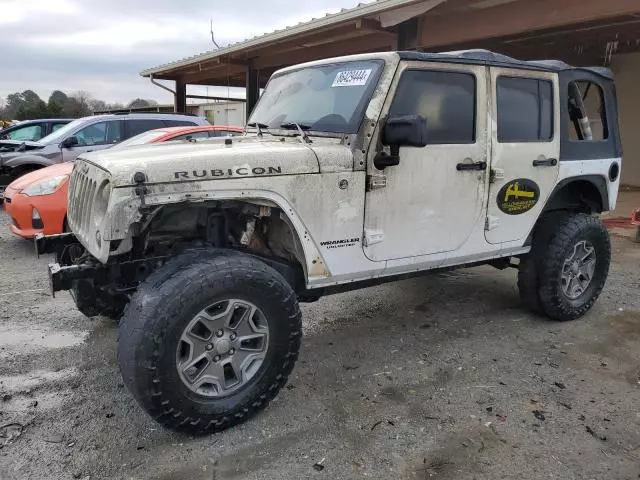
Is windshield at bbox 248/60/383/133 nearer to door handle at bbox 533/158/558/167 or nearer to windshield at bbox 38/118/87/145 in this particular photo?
door handle at bbox 533/158/558/167

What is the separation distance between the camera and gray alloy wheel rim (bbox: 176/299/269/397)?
284 centimetres

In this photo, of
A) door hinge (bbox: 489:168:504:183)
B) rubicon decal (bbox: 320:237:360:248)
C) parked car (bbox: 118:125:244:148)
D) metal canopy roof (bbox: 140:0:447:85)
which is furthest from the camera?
metal canopy roof (bbox: 140:0:447:85)

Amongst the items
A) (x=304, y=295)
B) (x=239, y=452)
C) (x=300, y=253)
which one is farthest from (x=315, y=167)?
(x=239, y=452)

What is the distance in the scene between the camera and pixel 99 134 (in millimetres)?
9742

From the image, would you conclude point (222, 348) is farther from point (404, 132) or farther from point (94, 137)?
point (94, 137)

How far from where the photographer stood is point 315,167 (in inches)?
122

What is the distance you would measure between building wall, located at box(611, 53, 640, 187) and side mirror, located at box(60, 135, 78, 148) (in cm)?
1251

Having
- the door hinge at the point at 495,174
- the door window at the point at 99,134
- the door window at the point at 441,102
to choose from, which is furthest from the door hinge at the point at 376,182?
the door window at the point at 99,134

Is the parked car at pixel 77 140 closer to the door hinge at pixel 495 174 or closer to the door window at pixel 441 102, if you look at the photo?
the door window at pixel 441 102

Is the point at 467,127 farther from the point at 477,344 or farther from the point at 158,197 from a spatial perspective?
the point at 158,197

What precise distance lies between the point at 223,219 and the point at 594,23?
9.27 meters

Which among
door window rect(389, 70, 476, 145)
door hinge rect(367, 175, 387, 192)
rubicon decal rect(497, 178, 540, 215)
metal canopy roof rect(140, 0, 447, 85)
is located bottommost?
rubicon decal rect(497, 178, 540, 215)

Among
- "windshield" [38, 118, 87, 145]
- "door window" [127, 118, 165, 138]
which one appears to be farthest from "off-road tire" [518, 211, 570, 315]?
"windshield" [38, 118, 87, 145]

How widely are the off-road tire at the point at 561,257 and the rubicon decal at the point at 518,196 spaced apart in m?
0.47
